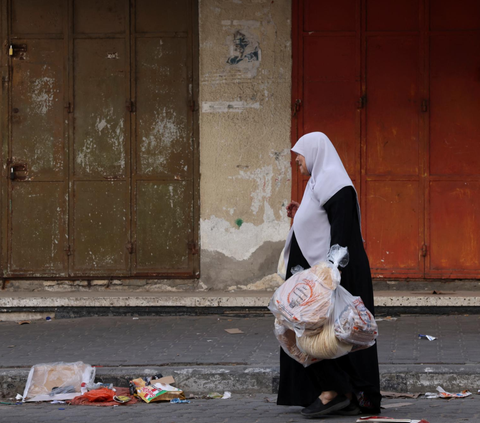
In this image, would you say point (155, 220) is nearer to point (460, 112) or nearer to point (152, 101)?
point (152, 101)

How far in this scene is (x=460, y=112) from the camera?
359 inches

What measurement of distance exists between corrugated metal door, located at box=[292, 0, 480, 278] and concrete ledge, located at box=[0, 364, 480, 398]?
294 cm

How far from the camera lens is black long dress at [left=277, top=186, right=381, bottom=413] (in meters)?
5.29

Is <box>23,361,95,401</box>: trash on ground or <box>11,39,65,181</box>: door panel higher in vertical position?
<box>11,39,65,181</box>: door panel

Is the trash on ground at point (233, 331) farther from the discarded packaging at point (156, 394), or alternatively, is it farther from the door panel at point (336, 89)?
the door panel at point (336, 89)

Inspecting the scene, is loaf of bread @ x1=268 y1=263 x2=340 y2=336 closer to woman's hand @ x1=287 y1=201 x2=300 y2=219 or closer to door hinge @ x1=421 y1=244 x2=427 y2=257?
woman's hand @ x1=287 y1=201 x2=300 y2=219

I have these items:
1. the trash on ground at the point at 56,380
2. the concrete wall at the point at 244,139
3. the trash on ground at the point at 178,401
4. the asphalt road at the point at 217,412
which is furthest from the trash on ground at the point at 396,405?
the concrete wall at the point at 244,139

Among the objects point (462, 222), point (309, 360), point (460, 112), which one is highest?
point (460, 112)

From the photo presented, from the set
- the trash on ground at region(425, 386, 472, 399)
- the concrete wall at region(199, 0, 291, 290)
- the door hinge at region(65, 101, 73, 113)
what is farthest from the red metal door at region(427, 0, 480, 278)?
→ the door hinge at region(65, 101, 73, 113)

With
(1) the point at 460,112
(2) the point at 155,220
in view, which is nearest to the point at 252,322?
(2) the point at 155,220

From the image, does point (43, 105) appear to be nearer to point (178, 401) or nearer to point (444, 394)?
point (178, 401)

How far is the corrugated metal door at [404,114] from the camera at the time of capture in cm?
912

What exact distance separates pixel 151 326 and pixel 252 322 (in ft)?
3.15

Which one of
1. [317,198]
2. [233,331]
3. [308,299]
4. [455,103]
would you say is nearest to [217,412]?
[308,299]
